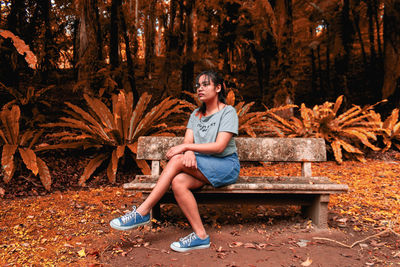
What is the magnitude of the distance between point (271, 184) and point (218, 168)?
0.55m

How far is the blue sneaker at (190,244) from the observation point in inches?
99.9

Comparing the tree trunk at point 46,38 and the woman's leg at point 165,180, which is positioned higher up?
the tree trunk at point 46,38

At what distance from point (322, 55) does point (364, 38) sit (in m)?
1.77

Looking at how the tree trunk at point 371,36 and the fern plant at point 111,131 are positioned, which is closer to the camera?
the fern plant at point 111,131

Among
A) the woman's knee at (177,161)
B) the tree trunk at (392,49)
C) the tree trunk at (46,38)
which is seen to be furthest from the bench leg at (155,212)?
the tree trunk at (46,38)

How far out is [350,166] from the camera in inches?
211

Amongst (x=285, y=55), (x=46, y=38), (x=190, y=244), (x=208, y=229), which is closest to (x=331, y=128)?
(x=285, y=55)

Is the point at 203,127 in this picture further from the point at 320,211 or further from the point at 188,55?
the point at 188,55

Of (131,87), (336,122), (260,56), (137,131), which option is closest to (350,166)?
(336,122)

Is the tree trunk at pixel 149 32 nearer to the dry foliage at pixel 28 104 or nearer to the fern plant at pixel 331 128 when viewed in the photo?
the dry foliage at pixel 28 104

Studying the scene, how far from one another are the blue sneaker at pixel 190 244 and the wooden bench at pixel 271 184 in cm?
42

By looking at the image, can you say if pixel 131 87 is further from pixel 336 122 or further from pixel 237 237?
pixel 237 237

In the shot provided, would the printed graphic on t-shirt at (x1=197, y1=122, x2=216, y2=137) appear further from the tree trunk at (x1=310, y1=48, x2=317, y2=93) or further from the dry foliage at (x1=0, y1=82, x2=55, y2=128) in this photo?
the tree trunk at (x1=310, y1=48, x2=317, y2=93)

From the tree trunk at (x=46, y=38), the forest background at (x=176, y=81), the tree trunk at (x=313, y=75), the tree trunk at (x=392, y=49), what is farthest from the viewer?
the tree trunk at (x=313, y=75)
